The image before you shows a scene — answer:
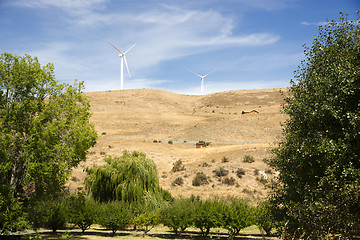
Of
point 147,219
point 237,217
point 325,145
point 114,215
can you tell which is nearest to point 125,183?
point 114,215

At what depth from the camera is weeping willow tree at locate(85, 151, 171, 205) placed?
3133 centimetres

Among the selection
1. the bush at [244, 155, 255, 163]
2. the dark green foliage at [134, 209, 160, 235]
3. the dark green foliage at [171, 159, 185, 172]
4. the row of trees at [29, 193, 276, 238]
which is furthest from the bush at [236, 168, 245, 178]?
the dark green foliage at [134, 209, 160, 235]

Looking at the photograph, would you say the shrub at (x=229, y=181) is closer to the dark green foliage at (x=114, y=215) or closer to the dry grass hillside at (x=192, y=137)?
the dry grass hillside at (x=192, y=137)

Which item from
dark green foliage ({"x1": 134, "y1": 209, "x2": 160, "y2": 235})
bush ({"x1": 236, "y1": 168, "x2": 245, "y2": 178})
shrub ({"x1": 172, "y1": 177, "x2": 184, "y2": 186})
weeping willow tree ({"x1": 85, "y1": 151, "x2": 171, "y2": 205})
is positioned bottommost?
shrub ({"x1": 172, "y1": 177, "x2": 184, "y2": 186})

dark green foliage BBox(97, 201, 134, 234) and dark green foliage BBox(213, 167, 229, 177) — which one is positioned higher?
dark green foliage BBox(97, 201, 134, 234)

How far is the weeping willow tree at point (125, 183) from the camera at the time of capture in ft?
103

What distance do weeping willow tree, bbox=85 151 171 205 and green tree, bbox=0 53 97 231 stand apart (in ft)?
30.8

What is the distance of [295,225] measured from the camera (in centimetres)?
1622

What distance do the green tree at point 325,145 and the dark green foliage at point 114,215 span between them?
14.3 meters

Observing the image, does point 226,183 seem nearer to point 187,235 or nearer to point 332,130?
point 187,235

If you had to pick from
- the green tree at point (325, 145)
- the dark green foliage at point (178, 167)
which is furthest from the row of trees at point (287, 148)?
the dark green foliage at point (178, 167)

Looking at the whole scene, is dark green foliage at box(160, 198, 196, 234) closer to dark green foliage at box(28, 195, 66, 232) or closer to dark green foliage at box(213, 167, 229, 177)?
dark green foliage at box(28, 195, 66, 232)

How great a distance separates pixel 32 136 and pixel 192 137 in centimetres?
7286

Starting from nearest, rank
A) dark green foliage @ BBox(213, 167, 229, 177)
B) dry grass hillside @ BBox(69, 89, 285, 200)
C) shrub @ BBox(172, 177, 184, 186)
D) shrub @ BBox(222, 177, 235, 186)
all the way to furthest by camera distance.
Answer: shrub @ BBox(222, 177, 235, 186)
dry grass hillside @ BBox(69, 89, 285, 200)
shrub @ BBox(172, 177, 184, 186)
dark green foliage @ BBox(213, 167, 229, 177)
